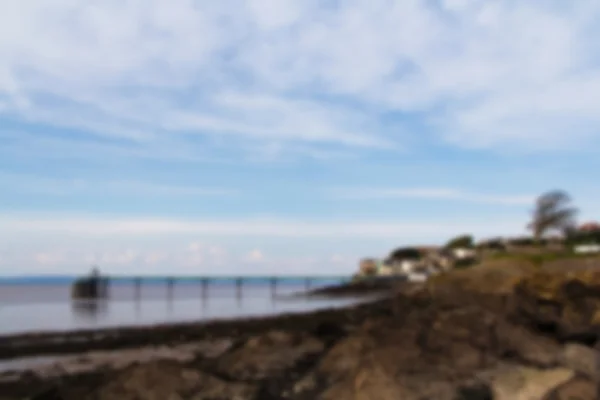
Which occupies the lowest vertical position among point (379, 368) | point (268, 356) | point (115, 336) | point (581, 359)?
point (115, 336)

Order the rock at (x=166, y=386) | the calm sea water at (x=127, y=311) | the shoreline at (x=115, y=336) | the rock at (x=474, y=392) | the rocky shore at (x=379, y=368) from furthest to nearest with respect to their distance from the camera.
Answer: the calm sea water at (x=127, y=311) → the shoreline at (x=115, y=336) → the rock at (x=166, y=386) → the rock at (x=474, y=392) → the rocky shore at (x=379, y=368)

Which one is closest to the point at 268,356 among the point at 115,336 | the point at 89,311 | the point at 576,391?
the point at 576,391

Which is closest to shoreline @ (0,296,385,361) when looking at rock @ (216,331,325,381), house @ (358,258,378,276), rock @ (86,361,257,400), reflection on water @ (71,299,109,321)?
rock @ (216,331,325,381)

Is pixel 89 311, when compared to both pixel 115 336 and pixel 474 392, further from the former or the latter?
pixel 474 392

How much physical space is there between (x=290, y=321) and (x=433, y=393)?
23309 mm

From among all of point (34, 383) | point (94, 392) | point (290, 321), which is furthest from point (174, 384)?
point (290, 321)

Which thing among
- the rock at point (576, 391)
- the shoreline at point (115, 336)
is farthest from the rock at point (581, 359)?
the shoreline at point (115, 336)

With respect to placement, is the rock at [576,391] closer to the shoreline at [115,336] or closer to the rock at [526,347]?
the rock at [526,347]

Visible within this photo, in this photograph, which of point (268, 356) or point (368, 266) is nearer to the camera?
point (268, 356)

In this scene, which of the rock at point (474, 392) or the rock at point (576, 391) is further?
the rock at point (474, 392)

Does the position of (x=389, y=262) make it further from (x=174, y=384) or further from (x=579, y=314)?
(x=174, y=384)

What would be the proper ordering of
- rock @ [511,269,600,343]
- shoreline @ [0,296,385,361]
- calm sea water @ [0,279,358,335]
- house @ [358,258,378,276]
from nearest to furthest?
1. rock @ [511,269,600,343]
2. shoreline @ [0,296,385,361]
3. calm sea water @ [0,279,358,335]
4. house @ [358,258,378,276]

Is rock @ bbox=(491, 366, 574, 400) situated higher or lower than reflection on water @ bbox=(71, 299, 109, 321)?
higher

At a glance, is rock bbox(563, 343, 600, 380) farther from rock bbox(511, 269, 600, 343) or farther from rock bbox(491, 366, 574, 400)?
rock bbox(511, 269, 600, 343)
